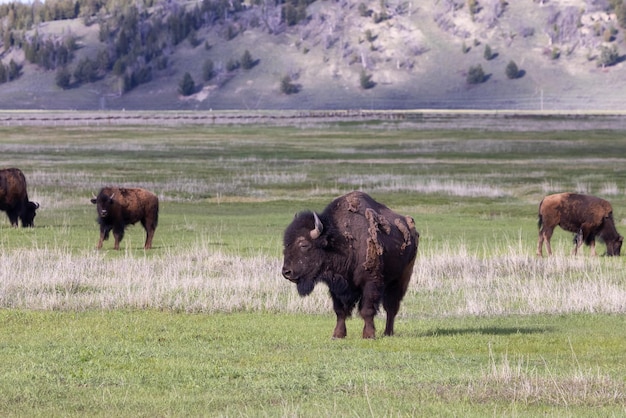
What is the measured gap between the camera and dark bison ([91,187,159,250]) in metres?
28.7

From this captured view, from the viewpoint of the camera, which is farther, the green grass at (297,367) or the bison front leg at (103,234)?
the bison front leg at (103,234)

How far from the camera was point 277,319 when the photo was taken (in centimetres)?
1711

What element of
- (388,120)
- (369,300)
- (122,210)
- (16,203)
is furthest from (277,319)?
(388,120)

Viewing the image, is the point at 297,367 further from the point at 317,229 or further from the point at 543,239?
the point at 543,239

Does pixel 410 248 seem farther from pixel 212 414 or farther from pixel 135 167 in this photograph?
pixel 135 167

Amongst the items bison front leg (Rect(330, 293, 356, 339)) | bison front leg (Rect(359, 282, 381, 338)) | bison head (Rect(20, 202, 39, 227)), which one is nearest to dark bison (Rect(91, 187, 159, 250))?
bison head (Rect(20, 202, 39, 227))

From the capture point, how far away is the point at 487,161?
6531 cm

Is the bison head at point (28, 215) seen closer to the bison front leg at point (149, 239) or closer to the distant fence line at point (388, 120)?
the bison front leg at point (149, 239)

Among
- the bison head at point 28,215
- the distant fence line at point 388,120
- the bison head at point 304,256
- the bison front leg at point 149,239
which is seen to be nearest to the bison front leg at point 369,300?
the bison head at point 304,256

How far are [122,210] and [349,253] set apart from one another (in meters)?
Answer: 15.7

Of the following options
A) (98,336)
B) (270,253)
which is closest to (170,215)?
(270,253)

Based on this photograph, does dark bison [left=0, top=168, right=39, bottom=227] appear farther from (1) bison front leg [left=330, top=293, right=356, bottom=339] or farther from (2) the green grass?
(1) bison front leg [left=330, top=293, right=356, bottom=339]

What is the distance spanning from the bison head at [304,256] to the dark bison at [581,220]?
1545 centimetres

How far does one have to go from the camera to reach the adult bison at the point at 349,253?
14.3m
